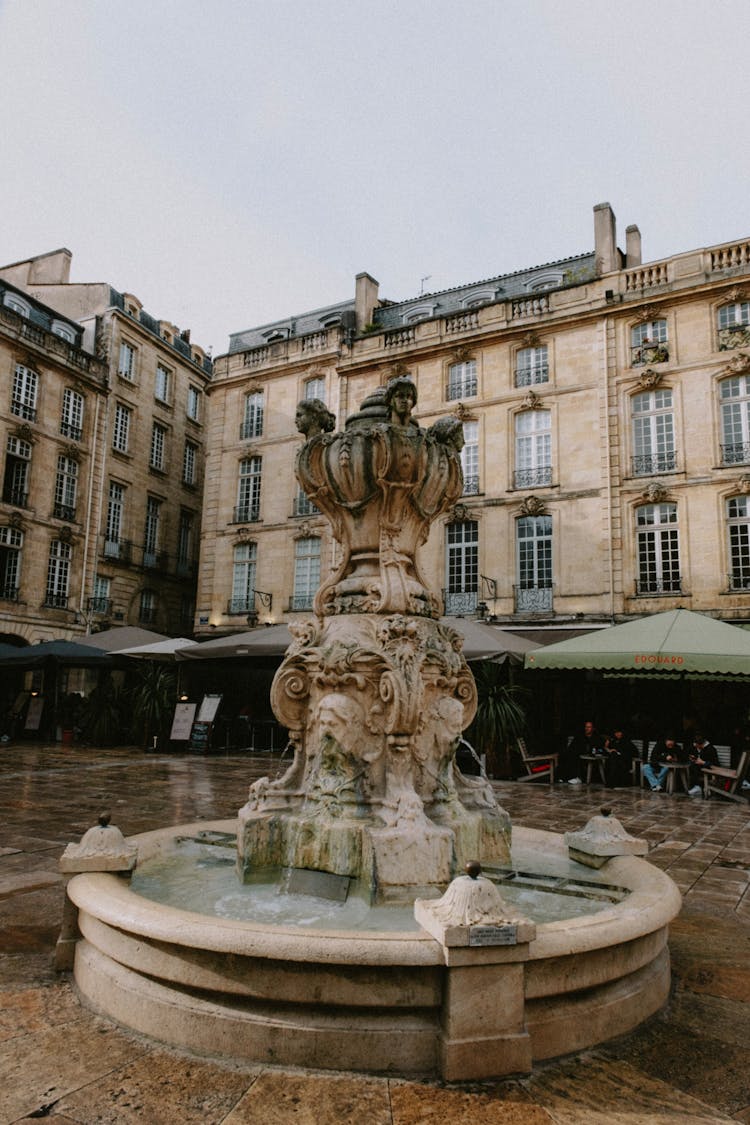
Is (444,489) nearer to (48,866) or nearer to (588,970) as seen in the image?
(588,970)

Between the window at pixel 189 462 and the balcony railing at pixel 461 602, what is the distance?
15.3 m

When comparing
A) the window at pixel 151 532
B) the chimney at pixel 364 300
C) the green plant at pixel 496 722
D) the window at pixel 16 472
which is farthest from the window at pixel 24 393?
the green plant at pixel 496 722

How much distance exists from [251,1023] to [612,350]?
1946cm

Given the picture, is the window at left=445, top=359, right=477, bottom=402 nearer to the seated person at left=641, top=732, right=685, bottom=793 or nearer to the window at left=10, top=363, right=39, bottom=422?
the seated person at left=641, top=732, right=685, bottom=793

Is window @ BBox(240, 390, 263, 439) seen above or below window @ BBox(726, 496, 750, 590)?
above

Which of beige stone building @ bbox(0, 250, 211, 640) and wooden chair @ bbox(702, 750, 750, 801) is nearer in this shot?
wooden chair @ bbox(702, 750, 750, 801)

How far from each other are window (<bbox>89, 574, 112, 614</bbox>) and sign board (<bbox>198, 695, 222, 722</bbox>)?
11.2m

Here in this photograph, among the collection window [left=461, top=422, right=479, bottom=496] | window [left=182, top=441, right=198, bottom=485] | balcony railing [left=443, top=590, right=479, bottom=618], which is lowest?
balcony railing [left=443, top=590, right=479, bottom=618]

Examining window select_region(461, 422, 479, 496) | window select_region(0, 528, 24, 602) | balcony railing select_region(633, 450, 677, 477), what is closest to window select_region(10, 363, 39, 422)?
window select_region(0, 528, 24, 602)

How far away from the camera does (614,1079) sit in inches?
101

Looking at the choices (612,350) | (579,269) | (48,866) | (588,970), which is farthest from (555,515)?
(588,970)

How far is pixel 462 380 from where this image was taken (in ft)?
70.8

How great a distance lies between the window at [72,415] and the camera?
25.4m

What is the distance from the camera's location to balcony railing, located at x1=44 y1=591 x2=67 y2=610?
2384 centimetres
